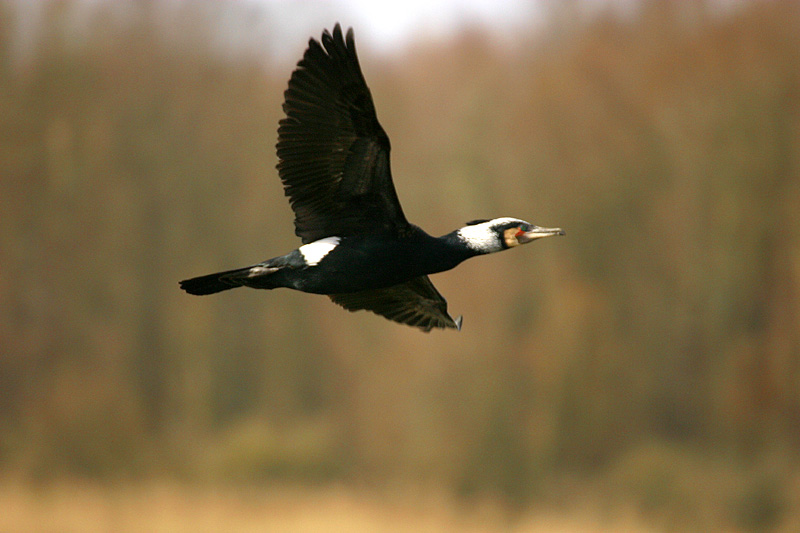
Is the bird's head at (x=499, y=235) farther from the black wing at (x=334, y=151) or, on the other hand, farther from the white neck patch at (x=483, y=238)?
the black wing at (x=334, y=151)

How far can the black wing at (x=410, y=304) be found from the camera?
5.20 m

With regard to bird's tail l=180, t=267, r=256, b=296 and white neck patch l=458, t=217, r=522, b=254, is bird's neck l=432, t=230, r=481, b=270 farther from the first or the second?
bird's tail l=180, t=267, r=256, b=296

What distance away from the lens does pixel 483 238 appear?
14.4ft

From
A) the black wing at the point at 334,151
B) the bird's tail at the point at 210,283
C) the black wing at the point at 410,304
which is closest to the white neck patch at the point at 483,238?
the black wing at the point at 334,151

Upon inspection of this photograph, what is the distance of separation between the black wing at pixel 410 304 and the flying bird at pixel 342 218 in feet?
2.57

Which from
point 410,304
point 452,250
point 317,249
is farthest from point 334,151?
point 410,304

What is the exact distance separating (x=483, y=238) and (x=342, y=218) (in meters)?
0.70

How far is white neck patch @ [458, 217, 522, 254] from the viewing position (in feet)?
14.3

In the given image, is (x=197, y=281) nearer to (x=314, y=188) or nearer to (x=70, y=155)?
(x=314, y=188)

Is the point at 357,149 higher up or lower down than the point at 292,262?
higher up

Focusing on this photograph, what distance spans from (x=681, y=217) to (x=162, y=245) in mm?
7030

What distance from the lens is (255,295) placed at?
12898 millimetres

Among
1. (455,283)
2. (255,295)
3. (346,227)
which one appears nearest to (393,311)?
(346,227)

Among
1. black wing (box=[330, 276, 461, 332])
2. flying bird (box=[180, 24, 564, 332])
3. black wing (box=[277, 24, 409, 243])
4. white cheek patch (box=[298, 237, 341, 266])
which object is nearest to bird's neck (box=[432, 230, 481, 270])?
flying bird (box=[180, 24, 564, 332])
